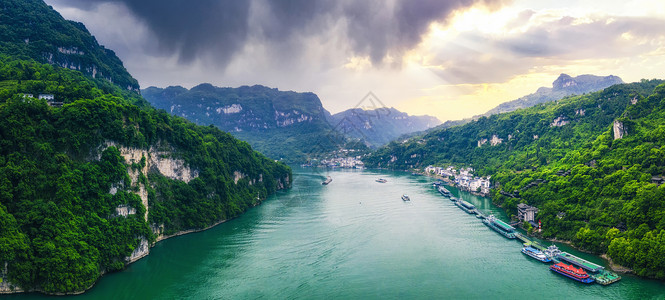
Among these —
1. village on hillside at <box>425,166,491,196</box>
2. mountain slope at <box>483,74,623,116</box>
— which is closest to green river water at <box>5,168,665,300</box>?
village on hillside at <box>425,166,491,196</box>

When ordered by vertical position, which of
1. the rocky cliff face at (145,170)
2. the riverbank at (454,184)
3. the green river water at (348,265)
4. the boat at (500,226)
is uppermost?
the rocky cliff face at (145,170)

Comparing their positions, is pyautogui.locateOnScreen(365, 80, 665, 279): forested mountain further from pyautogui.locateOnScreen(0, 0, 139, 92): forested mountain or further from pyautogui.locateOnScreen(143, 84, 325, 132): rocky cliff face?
pyautogui.locateOnScreen(143, 84, 325, 132): rocky cliff face

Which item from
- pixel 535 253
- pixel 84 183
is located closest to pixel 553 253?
pixel 535 253

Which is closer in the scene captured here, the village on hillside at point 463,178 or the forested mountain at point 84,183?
the forested mountain at point 84,183

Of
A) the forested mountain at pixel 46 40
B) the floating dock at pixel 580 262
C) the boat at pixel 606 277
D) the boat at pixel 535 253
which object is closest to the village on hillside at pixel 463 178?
the boat at pixel 535 253

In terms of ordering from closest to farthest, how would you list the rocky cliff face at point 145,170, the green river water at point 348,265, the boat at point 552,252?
the green river water at point 348,265 → the rocky cliff face at point 145,170 → the boat at point 552,252

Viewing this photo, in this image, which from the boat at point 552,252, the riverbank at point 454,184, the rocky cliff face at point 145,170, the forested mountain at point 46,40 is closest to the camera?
the rocky cliff face at point 145,170

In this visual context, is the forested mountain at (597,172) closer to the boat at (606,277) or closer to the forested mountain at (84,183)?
the boat at (606,277)
